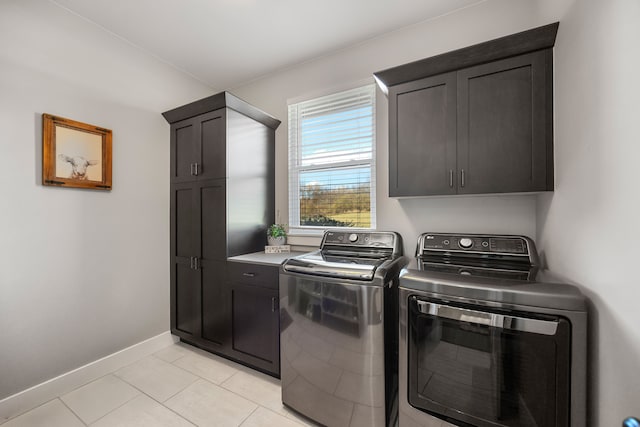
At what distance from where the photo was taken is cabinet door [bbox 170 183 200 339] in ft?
8.09

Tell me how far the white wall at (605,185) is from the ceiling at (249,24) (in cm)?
121

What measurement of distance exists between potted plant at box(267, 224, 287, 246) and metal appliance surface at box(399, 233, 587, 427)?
1.52 meters

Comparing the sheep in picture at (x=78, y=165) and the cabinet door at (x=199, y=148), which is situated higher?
the cabinet door at (x=199, y=148)

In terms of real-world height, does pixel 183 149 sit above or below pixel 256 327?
above

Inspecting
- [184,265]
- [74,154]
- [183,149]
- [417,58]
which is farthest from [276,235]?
[417,58]

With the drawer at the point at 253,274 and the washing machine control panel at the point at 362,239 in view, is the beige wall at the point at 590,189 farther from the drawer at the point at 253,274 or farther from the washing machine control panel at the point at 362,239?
the drawer at the point at 253,274

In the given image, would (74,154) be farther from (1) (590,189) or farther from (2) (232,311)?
(1) (590,189)

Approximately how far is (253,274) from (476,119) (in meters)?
1.95

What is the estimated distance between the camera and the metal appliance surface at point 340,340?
55.1 inches

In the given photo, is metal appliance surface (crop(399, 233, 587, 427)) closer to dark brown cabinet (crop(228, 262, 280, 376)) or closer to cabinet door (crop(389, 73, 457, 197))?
cabinet door (crop(389, 73, 457, 197))

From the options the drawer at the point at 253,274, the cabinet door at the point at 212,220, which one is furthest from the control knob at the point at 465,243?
the cabinet door at the point at 212,220

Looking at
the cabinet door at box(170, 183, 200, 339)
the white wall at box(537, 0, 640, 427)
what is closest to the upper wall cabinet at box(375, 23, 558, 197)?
the white wall at box(537, 0, 640, 427)

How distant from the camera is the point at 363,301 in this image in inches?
55.8

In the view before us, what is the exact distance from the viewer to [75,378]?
1929mm
